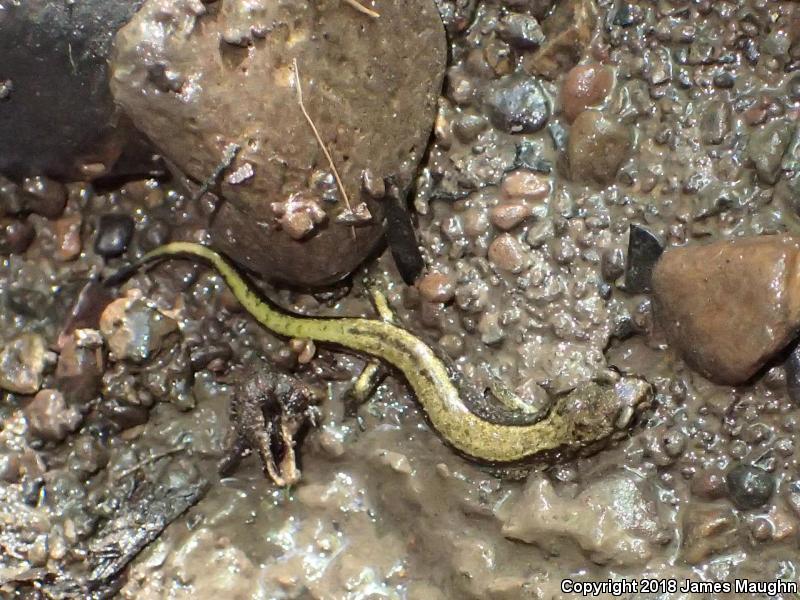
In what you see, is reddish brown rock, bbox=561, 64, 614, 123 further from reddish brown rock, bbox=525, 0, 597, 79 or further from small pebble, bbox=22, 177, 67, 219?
small pebble, bbox=22, 177, 67, 219

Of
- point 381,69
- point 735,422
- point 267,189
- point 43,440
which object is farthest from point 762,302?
point 43,440

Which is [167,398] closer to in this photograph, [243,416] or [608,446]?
[243,416]

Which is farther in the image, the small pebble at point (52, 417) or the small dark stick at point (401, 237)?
the small pebble at point (52, 417)

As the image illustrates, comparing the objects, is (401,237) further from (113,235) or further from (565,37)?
(113,235)

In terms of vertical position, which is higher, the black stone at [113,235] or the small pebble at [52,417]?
the black stone at [113,235]

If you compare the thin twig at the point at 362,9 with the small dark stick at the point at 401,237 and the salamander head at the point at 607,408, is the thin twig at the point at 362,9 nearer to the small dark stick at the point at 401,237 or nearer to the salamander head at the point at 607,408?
the small dark stick at the point at 401,237

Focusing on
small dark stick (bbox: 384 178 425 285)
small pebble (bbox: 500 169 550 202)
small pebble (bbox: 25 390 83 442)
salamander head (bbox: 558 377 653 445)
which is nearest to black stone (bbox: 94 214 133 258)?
small pebble (bbox: 25 390 83 442)

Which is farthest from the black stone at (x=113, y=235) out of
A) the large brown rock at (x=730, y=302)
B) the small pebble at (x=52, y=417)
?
the large brown rock at (x=730, y=302)

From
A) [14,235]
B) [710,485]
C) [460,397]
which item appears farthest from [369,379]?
[14,235]
